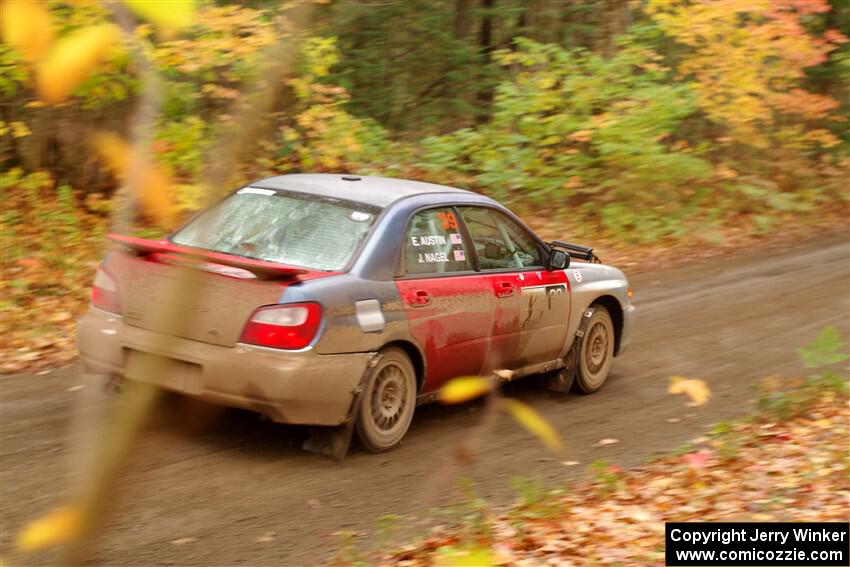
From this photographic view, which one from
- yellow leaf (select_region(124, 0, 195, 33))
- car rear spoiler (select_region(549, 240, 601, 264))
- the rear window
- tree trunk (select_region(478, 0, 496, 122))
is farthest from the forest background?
yellow leaf (select_region(124, 0, 195, 33))

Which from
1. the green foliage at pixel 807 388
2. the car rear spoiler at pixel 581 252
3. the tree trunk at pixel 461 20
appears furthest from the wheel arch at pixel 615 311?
the tree trunk at pixel 461 20

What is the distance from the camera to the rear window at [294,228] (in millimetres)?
6316

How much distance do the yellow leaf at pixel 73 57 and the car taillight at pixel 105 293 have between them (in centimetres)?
508

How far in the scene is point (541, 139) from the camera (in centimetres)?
1717

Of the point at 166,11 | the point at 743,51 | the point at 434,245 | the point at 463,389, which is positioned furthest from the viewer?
the point at 743,51

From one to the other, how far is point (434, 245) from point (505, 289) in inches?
27.2

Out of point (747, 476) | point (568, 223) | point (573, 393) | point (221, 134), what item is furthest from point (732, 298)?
point (221, 134)

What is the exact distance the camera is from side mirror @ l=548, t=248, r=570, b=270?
7.85 metres

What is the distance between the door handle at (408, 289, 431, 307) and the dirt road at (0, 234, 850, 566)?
3.18 ft

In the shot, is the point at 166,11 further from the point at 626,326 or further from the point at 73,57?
the point at 626,326

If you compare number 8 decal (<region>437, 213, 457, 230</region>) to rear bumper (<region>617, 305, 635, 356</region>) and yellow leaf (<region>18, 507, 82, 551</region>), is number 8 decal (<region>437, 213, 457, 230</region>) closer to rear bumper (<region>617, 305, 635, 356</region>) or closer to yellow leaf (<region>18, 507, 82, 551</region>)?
rear bumper (<region>617, 305, 635, 356</region>)

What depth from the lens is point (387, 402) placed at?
21.4ft

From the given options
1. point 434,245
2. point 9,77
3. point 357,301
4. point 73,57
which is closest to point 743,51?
point 9,77

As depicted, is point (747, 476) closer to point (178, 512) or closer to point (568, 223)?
point (178, 512)
